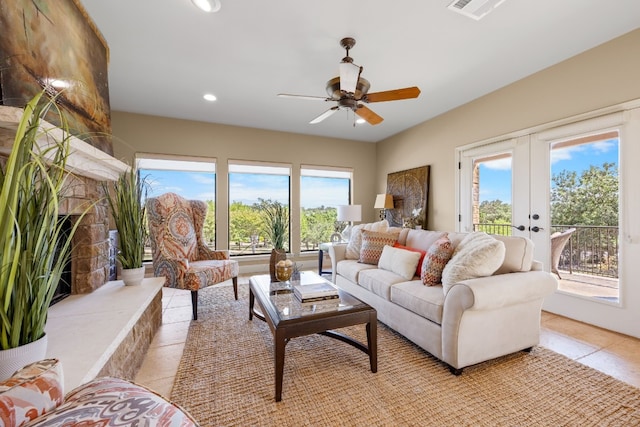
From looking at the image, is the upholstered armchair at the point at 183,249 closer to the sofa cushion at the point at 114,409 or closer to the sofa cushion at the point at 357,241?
the sofa cushion at the point at 357,241

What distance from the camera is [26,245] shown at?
947 millimetres

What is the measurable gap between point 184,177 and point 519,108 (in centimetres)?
489

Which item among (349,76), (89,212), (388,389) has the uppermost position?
(349,76)

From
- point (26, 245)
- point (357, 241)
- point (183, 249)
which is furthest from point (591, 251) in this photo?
point (183, 249)

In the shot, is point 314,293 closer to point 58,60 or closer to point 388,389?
point 388,389

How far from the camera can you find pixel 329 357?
6.35 feet

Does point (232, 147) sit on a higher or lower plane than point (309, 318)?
higher

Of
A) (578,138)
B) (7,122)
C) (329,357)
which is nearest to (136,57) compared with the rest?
(7,122)

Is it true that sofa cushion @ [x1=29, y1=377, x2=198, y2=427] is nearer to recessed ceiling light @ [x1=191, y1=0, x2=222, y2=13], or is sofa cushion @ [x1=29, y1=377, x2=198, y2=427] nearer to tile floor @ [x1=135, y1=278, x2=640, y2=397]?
tile floor @ [x1=135, y1=278, x2=640, y2=397]

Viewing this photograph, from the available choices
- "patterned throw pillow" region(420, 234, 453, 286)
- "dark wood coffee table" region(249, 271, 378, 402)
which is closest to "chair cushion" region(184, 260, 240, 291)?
"dark wood coffee table" region(249, 271, 378, 402)

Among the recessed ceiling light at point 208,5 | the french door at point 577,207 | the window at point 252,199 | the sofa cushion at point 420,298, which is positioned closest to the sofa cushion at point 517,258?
the sofa cushion at point 420,298

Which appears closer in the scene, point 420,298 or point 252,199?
point 420,298

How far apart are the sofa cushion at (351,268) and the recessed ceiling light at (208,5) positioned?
102 inches

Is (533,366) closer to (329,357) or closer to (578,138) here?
(329,357)
